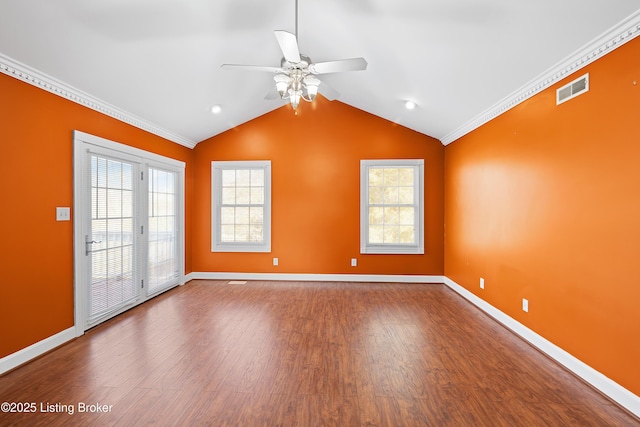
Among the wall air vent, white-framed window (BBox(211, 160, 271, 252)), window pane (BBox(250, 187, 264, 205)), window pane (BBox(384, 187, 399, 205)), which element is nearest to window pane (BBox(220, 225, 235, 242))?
white-framed window (BBox(211, 160, 271, 252))

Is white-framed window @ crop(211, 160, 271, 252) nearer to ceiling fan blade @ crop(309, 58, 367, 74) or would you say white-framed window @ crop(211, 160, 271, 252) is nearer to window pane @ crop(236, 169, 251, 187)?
window pane @ crop(236, 169, 251, 187)

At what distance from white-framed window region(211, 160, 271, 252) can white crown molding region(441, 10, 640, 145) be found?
3704 mm

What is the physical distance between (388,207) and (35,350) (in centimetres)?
486

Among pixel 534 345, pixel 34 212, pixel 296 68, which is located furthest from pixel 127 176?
pixel 534 345

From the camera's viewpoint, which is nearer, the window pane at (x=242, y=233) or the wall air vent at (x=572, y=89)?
the wall air vent at (x=572, y=89)

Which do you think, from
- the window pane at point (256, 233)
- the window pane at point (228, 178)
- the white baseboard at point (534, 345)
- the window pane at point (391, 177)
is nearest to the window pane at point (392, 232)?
the window pane at point (391, 177)

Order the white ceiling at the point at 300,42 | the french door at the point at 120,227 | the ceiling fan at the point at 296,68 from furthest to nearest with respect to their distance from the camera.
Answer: the french door at the point at 120,227, the ceiling fan at the point at 296,68, the white ceiling at the point at 300,42

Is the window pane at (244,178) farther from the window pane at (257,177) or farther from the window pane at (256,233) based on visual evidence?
the window pane at (256,233)

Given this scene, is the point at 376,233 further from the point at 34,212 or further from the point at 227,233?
the point at 34,212

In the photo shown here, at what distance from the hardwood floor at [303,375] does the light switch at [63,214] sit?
123 centimetres

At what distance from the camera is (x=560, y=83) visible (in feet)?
8.84

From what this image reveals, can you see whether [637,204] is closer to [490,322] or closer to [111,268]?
[490,322]

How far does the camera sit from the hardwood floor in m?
1.98

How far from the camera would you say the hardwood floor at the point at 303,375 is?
198cm
